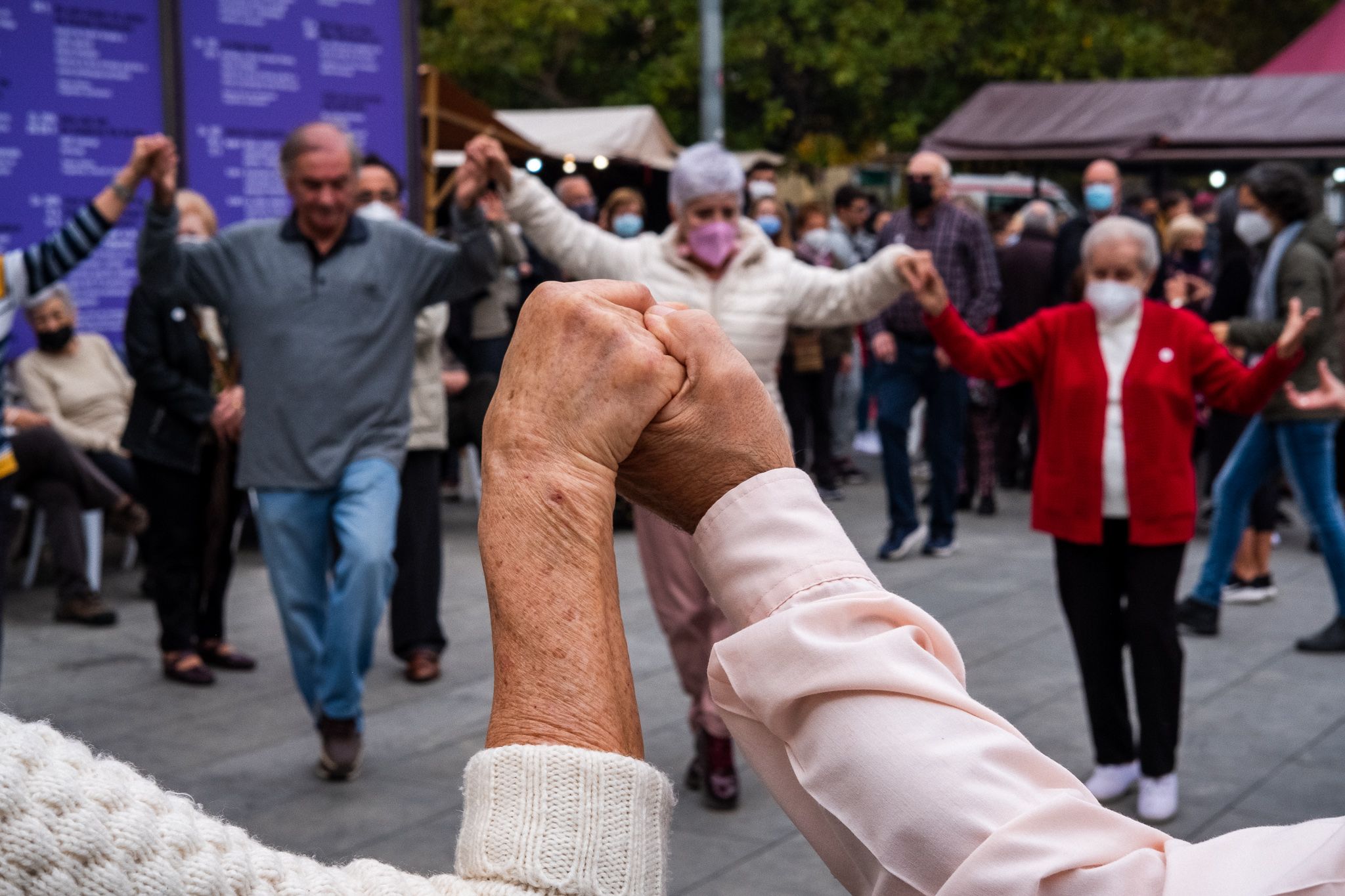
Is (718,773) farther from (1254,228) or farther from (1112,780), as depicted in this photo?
(1254,228)

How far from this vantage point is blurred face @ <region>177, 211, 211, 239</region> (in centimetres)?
664

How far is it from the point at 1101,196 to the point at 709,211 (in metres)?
5.92

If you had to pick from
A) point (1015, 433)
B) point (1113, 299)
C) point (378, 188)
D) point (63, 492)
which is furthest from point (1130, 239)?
point (1015, 433)

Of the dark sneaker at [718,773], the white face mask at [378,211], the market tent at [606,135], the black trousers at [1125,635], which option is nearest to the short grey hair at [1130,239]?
the black trousers at [1125,635]

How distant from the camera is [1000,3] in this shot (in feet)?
72.0

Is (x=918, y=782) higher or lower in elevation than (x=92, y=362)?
higher

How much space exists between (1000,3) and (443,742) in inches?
749

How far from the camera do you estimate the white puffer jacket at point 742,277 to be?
16.9ft

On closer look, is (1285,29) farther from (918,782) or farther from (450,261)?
(918,782)

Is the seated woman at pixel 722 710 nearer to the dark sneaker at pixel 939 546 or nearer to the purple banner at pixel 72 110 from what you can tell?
the purple banner at pixel 72 110

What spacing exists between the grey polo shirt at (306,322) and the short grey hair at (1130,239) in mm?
2148

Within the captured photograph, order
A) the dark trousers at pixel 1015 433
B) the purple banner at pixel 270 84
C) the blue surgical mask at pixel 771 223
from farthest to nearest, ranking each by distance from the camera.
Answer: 1. the dark trousers at pixel 1015 433
2. the blue surgical mask at pixel 771 223
3. the purple banner at pixel 270 84

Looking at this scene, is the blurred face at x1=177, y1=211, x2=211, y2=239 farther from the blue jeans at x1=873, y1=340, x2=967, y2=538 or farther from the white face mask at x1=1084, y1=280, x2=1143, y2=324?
the blue jeans at x1=873, y1=340, x2=967, y2=538

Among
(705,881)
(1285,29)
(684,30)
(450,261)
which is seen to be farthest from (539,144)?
(1285,29)
